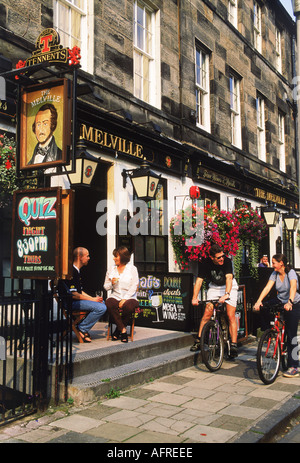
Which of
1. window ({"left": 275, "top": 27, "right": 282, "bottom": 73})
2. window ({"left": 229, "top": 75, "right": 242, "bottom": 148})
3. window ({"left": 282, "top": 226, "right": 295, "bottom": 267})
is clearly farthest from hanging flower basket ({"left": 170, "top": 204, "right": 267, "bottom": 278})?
window ({"left": 275, "top": 27, "right": 282, "bottom": 73})

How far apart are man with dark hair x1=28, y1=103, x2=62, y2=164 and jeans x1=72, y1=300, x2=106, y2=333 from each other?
227 cm

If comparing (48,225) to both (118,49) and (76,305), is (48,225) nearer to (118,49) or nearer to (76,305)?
(76,305)

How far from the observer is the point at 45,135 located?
505 cm

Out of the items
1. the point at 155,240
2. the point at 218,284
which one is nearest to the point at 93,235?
the point at 155,240

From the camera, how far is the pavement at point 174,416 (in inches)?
157

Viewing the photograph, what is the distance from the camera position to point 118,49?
9688 millimetres

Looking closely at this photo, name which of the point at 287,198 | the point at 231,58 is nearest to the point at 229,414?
the point at 231,58

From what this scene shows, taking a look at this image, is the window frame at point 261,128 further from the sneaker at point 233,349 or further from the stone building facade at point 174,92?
the sneaker at point 233,349

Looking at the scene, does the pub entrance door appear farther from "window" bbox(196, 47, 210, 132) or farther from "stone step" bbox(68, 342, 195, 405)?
"window" bbox(196, 47, 210, 132)

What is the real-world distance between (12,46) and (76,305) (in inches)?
168

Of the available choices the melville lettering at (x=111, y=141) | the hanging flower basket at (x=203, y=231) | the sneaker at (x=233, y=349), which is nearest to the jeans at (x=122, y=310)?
the sneaker at (x=233, y=349)

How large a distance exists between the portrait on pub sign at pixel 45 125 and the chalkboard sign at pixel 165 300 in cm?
402

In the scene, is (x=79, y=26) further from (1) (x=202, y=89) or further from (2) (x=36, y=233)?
(2) (x=36, y=233)

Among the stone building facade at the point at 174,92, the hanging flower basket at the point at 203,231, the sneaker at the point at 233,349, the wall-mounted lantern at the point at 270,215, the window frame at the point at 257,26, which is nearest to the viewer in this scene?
the sneaker at the point at 233,349
